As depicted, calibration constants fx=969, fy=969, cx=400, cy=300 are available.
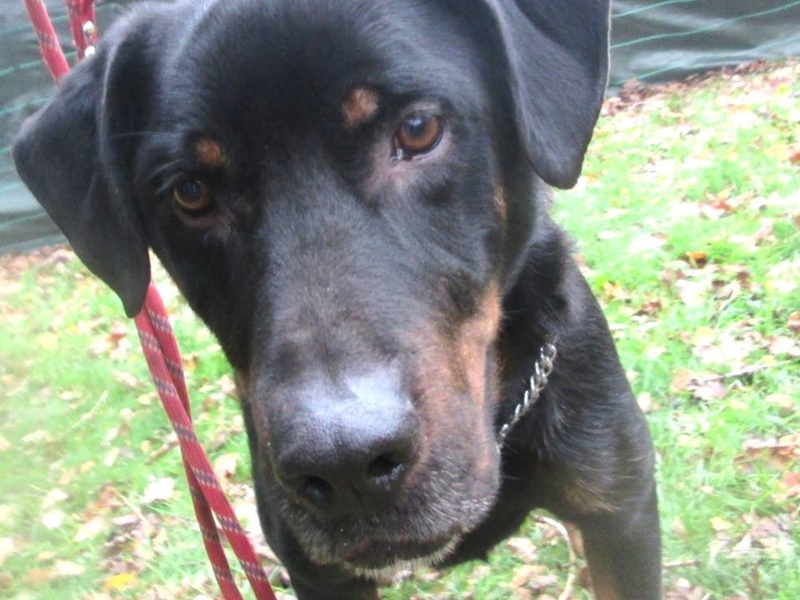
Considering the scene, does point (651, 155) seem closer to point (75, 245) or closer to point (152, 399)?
point (152, 399)

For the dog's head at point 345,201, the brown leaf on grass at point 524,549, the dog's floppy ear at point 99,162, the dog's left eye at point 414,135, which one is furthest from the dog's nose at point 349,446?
the brown leaf on grass at point 524,549

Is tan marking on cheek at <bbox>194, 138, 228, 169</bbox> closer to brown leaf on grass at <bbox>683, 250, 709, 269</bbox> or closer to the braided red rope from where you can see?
the braided red rope

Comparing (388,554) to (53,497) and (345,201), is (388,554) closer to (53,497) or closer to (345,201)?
(345,201)

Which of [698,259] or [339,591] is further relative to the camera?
[698,259]

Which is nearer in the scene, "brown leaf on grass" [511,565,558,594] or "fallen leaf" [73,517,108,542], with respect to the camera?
"brown leaf on grass" [511,565,558,594]

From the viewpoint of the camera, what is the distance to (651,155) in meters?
6.89

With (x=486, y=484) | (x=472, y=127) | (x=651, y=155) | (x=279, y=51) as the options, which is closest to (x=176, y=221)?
(x=279, y=51)

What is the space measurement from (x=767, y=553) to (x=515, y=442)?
1.11m

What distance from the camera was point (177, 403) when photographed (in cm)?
258

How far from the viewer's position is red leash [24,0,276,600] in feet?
8.46

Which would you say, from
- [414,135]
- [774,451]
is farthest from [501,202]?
[774,451]

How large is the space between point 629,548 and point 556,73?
53.8 inches

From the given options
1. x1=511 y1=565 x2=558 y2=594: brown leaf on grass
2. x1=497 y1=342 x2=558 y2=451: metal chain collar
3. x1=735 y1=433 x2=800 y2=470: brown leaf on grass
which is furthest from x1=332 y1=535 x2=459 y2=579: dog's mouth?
x1=735 y1=433 x2=800 y2=470: brown leaf on grass

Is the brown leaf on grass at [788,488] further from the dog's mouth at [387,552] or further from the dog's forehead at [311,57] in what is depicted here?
the dog's forehead at [311,57]
